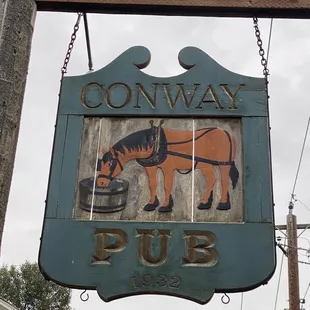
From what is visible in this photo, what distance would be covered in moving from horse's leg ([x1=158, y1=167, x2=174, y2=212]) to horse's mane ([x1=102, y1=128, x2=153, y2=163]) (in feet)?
0.56

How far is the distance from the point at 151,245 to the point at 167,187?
0.32 meters

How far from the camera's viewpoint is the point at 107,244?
2.62m

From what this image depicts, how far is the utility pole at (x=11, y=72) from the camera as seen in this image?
104 inches

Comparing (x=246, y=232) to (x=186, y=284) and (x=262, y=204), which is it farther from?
(x=186, y=284)

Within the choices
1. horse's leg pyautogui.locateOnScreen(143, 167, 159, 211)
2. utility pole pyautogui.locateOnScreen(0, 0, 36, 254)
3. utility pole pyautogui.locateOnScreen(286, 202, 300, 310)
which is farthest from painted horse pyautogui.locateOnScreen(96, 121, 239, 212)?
utility pole pyautogui.locateOnScreen(286, 202, 300, 310)

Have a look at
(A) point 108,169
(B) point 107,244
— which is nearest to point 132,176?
(A) point 108,169

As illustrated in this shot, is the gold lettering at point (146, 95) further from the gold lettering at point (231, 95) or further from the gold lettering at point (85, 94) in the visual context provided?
the gold lettering at point (231, 95)

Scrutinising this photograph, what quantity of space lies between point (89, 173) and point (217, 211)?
661mm

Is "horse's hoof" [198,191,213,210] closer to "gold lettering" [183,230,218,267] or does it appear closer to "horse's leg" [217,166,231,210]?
"horse's leg" [217,166,231,210]

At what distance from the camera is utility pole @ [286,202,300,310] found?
10.7m

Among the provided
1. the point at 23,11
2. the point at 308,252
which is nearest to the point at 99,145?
the point at 23,11

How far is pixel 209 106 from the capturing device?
294 cm

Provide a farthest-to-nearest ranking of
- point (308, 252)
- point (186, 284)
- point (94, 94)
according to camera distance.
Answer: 1. point (308, 252)
2. point (94, 94)
3. point (186, 284)

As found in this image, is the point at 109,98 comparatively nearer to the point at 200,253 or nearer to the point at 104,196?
the point at 104,196
